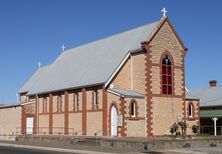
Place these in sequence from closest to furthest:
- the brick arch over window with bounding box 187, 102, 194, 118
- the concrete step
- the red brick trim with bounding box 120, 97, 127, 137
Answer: the concrete step < the red brick trim with bounding box 120, 97, 127, 137 < the brick arch over window with bounding box 187, 102, 194, 118

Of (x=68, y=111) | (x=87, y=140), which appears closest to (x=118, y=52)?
(x=68, y=111)

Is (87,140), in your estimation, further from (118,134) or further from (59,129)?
(59,129)

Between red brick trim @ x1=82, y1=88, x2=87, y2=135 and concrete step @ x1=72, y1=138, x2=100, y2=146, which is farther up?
red brick trim @ x1=82, y1=88, x2=87, y2=135

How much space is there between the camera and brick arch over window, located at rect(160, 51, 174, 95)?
155ft

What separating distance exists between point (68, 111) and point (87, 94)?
14.8 feet

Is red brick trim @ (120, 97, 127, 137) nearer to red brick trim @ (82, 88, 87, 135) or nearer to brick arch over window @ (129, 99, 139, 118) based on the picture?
brick arch over window @ (129, 99, 139, 118)

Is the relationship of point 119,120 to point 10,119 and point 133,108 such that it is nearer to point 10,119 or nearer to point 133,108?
point 133,108

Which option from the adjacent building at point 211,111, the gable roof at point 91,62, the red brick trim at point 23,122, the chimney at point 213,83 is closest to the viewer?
the gable roof at point 91,62

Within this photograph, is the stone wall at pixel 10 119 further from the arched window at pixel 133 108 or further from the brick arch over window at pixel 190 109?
the brick arch over window at pixel 190 109

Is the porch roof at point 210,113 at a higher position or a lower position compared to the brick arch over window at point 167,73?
lower

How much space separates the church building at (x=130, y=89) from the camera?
44688 mm

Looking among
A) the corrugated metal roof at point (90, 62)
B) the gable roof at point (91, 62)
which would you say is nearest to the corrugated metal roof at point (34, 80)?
the gable roof at point (91, 62)

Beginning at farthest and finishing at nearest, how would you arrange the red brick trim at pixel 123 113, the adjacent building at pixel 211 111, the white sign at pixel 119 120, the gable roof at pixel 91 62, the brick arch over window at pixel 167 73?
the adjacent building at pixel 211 111 → the brick arch over window at pixel 167 73 → the gable roof at pixel 91 62 → the red brick trim at pixel 123 113 → the white sign at pixel 119 120

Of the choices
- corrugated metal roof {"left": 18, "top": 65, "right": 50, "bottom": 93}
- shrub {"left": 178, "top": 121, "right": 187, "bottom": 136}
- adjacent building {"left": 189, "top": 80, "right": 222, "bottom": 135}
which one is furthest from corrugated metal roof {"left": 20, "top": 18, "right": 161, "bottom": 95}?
adjacent building {"left": 189, "top": 80, "right": 222, "bottom": 135}
